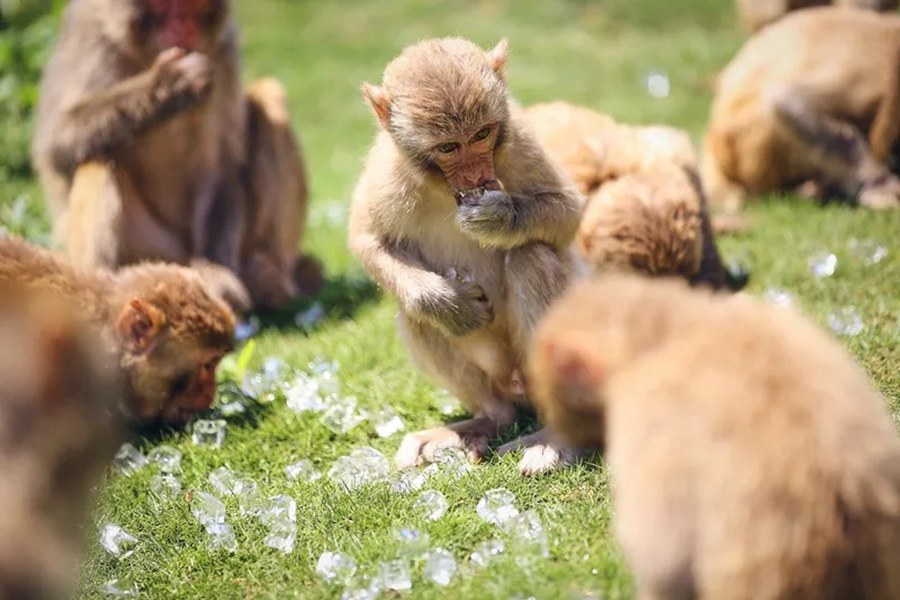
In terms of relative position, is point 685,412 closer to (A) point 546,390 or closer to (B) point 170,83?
(A) point 546,390

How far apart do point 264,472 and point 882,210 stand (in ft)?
16.7

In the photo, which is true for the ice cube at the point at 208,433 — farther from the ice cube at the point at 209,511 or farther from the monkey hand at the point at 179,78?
the monkey hand at the point at 179,78

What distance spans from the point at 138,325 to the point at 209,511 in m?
1.37

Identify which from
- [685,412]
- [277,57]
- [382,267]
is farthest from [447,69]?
[277,57]

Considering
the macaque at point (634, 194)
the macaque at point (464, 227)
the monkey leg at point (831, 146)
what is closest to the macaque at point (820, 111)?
the monkey leg at point (831, 146)

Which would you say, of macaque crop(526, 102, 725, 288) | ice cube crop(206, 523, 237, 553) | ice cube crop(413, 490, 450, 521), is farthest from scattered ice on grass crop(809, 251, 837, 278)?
ice cube crop(206, 523, 237, 553)

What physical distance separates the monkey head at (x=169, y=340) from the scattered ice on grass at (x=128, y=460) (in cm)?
34

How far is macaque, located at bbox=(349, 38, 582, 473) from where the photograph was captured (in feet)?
16.0

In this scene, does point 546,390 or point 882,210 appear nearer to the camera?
point 546,390

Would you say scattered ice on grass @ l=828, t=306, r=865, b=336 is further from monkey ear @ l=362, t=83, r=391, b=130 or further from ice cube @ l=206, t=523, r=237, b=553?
ice cube @ l=206, t=523, r=237, b=553

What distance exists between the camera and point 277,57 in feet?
51.8

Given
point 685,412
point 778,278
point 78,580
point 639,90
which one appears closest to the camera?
point 685,412

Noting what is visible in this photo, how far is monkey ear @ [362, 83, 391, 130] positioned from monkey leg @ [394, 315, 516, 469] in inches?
38.7

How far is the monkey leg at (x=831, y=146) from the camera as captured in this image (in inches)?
336
